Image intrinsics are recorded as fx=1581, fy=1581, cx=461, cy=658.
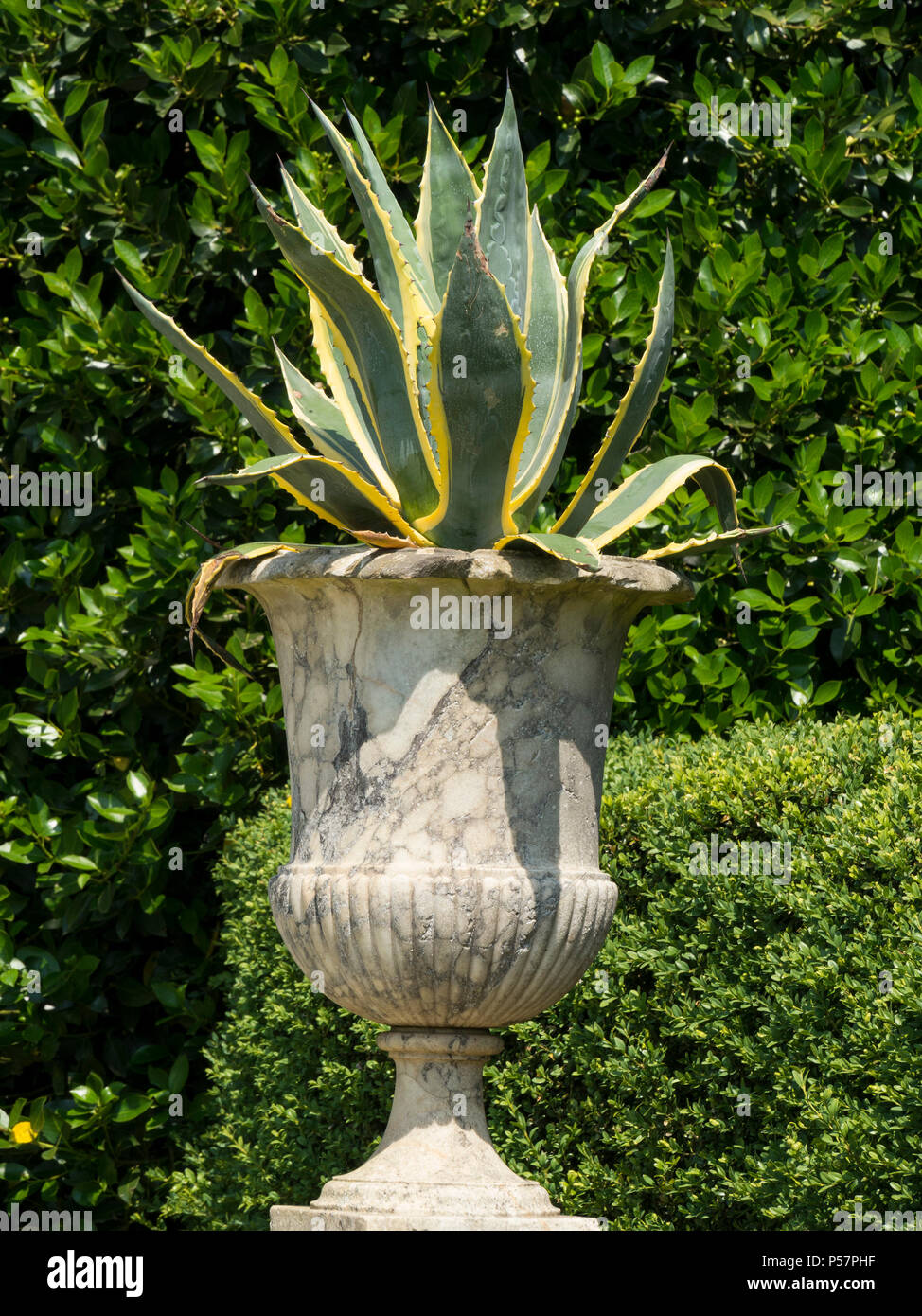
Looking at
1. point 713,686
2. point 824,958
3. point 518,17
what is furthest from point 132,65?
point 824,958

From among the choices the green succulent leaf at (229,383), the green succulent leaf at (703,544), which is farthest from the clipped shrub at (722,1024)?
the green succulent leaf at (229,383)

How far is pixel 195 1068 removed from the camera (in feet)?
17.4

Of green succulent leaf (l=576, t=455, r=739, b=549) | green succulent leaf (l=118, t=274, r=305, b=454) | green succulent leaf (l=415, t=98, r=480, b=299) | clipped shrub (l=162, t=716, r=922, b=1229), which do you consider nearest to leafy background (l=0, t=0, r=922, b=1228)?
clipped shrub (l=162, t=716, r=922, b=1229)

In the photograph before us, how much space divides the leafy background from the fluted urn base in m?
1.66

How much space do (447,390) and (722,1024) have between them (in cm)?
163

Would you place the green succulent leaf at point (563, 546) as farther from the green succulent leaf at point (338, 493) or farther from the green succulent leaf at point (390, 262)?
the green succulent leaf at point (390, 262)

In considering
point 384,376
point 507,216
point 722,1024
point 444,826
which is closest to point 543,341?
point 507,216

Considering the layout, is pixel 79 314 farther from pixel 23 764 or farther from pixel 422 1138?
pixel 422 1138

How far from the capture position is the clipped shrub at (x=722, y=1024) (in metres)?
3.36

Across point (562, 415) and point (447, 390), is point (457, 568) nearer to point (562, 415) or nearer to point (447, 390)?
point (447, 390)

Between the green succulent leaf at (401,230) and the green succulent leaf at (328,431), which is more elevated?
the green succulent leaf at (401,230)

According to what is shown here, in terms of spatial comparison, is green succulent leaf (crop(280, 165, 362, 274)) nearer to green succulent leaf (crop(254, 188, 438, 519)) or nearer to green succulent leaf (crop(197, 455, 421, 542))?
green succulent leaf (crop(254, 188, 438, 519))

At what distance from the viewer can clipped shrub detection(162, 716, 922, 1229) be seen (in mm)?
3359

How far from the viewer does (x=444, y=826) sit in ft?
10.3
